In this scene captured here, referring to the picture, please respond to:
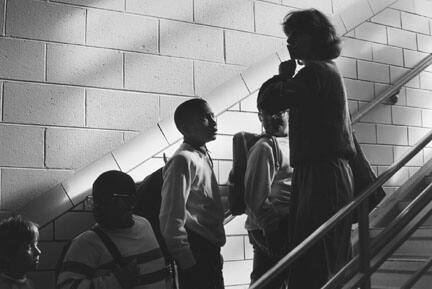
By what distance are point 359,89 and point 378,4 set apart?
0.76 meters

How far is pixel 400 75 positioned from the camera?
461 centimetres

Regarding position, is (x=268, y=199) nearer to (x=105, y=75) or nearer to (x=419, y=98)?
(x=105, y=75)

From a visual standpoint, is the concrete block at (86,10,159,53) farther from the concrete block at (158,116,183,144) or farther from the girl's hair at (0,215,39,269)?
the girl's hair at (0,215,39,269)

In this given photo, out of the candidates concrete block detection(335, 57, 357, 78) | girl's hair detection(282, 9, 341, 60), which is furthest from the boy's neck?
concrete block detection(335, 57, 357, 78)

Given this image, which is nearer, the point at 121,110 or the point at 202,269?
the point at 202,269

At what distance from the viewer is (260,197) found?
251 centimetres

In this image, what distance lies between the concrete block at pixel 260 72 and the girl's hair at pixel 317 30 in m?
1.50

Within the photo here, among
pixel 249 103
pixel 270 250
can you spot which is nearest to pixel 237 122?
pixel 249 103

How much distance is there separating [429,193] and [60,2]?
2184 mm

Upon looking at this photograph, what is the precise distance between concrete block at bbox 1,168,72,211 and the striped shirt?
1.02 metres

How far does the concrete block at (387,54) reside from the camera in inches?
175

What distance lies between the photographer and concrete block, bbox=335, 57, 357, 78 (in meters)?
4.20

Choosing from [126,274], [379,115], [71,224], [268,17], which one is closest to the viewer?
[126,274]

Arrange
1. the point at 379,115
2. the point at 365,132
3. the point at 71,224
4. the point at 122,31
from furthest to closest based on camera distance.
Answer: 1. the point at 379,115
2. the point at 365,132
3. the point at 122,31
4. the point at 71,224
